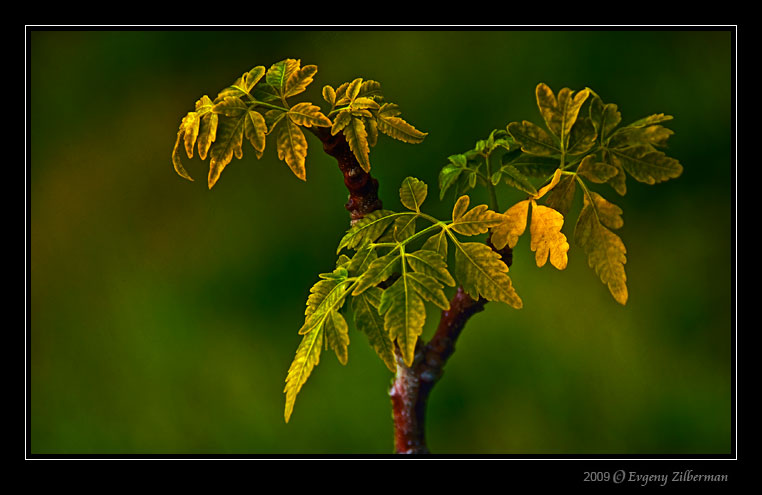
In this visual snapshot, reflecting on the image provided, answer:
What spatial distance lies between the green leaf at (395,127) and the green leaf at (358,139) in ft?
0.09

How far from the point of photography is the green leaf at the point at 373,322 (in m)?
0.63

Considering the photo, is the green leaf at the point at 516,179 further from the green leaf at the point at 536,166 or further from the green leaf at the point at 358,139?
the green leaf at the point at 358,139

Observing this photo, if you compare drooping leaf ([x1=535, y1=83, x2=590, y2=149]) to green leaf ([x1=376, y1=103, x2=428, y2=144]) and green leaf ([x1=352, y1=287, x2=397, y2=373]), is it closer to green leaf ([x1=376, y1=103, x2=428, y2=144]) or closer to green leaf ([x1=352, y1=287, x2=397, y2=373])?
green leaf ([x1=376, y1=103, x2=428, y2=144])

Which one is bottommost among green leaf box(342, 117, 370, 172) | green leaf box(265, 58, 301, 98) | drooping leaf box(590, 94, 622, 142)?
green leaf box(342, 117, 370, 172)

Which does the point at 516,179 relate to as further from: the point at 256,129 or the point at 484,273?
the point at 256,129

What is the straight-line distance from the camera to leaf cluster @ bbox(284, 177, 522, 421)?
584 millimetres

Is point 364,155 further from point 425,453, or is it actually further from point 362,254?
point 425,453

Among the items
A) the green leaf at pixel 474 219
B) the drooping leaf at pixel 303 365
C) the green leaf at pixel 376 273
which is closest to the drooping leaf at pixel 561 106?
the green leaf at pixel 474 219

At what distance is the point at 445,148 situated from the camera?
1.01m

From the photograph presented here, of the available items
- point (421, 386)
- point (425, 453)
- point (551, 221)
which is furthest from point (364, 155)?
point (425, 453)

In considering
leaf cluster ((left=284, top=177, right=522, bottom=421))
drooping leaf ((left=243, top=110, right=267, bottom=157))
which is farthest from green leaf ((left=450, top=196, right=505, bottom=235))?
drooping leaf ((left=243, top=110, right=267, bottom=157))

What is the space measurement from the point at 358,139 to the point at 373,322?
186 millimetres

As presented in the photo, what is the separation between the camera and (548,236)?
0.62 m

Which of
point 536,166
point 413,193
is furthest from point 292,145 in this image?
point 536,166
